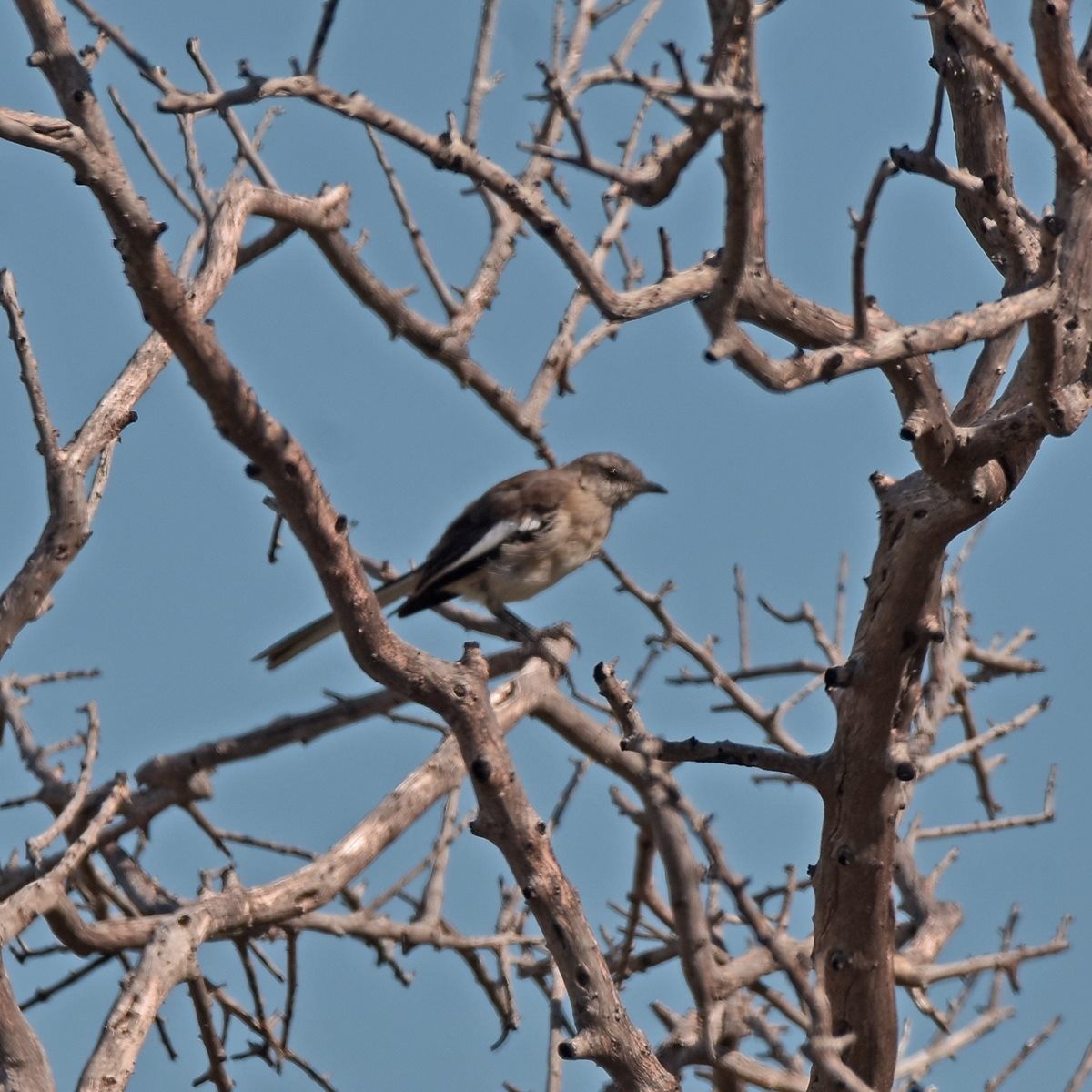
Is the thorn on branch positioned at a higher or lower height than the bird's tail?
lower

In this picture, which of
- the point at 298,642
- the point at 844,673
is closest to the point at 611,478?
the point at 298,642

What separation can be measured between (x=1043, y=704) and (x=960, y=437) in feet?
10.1

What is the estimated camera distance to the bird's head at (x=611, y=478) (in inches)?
313

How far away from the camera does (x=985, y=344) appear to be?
15.9 feet

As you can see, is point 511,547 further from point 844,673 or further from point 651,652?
point 844,673

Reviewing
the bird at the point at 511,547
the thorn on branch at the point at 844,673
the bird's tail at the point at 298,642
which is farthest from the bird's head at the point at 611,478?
the thorn on branch at the point at 844,673

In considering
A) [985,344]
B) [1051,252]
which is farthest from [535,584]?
[1051,252]

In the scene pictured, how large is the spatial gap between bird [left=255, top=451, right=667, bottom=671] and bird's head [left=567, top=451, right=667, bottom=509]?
0.01m

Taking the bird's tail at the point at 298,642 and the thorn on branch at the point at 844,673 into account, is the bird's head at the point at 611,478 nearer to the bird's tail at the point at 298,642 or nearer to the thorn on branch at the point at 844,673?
the bird's tail at the point at 298,642

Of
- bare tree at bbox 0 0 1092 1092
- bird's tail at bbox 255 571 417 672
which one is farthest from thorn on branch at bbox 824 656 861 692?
bird's tail at bbox 255 571 417 672

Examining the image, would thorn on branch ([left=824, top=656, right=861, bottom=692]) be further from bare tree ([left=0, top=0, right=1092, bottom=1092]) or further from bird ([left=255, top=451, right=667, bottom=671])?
bird ([left=255, top=451, right=667, bottom=671])

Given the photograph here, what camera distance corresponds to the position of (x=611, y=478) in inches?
317

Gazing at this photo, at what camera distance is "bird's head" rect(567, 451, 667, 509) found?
26.1 feet

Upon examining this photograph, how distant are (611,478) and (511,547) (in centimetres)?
95
